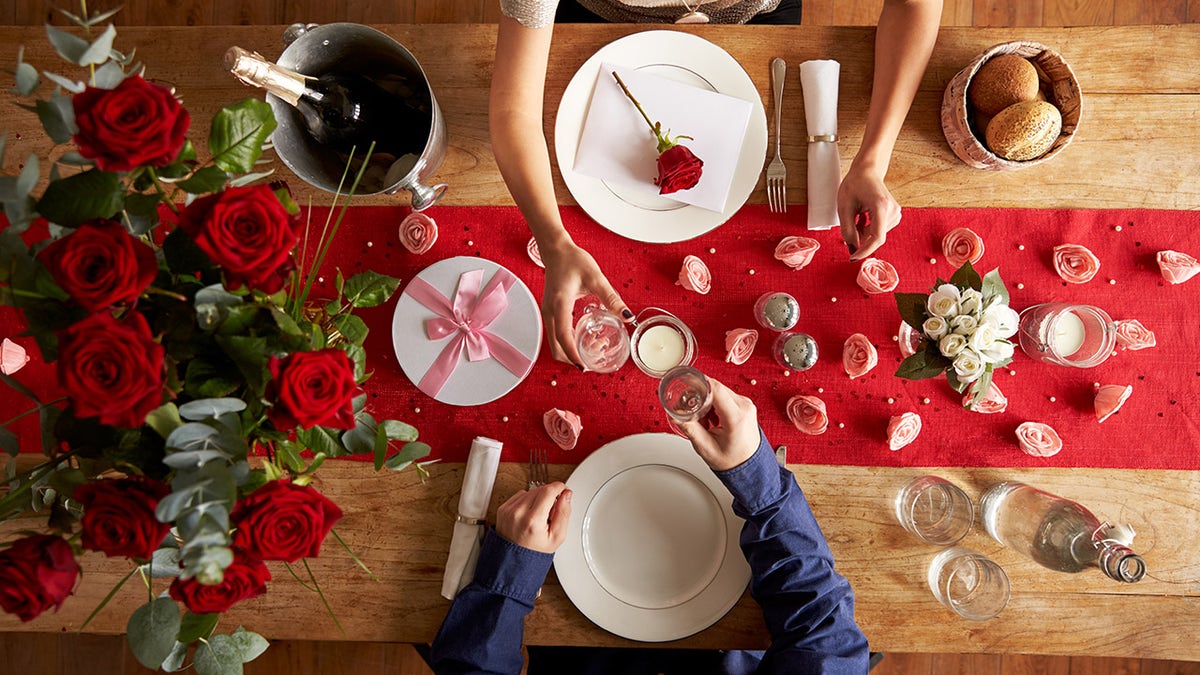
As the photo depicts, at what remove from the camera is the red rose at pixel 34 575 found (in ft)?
2.08

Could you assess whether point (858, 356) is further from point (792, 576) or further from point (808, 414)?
point (792, 576)

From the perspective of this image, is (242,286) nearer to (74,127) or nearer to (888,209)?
(74,127)

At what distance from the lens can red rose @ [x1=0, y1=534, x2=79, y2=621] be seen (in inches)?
24.9

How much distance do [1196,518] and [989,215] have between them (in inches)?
23.5

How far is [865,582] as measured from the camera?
1.23 m

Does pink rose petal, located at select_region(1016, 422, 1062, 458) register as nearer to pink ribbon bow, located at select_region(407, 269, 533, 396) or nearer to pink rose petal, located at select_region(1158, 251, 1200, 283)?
pink rose petal, located at select_region(1158, 251, 1200, 283)

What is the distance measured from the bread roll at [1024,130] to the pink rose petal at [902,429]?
44 centimetres

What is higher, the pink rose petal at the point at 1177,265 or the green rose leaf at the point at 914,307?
the pink rose petal at the point at 1177,265

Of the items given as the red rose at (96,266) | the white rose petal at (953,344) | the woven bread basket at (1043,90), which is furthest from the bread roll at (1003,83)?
the red rose at (96,266)

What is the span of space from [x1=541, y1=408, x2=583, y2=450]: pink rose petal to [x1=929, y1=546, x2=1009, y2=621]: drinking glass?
24.7 inches

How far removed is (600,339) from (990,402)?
0.65 m

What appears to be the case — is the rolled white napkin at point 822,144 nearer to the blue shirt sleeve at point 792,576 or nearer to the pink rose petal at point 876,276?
the pink rose petal at point 876,276

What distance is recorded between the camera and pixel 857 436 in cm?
124

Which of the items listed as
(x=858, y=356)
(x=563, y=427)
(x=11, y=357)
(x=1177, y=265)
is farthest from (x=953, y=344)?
(x=11, y=357)
